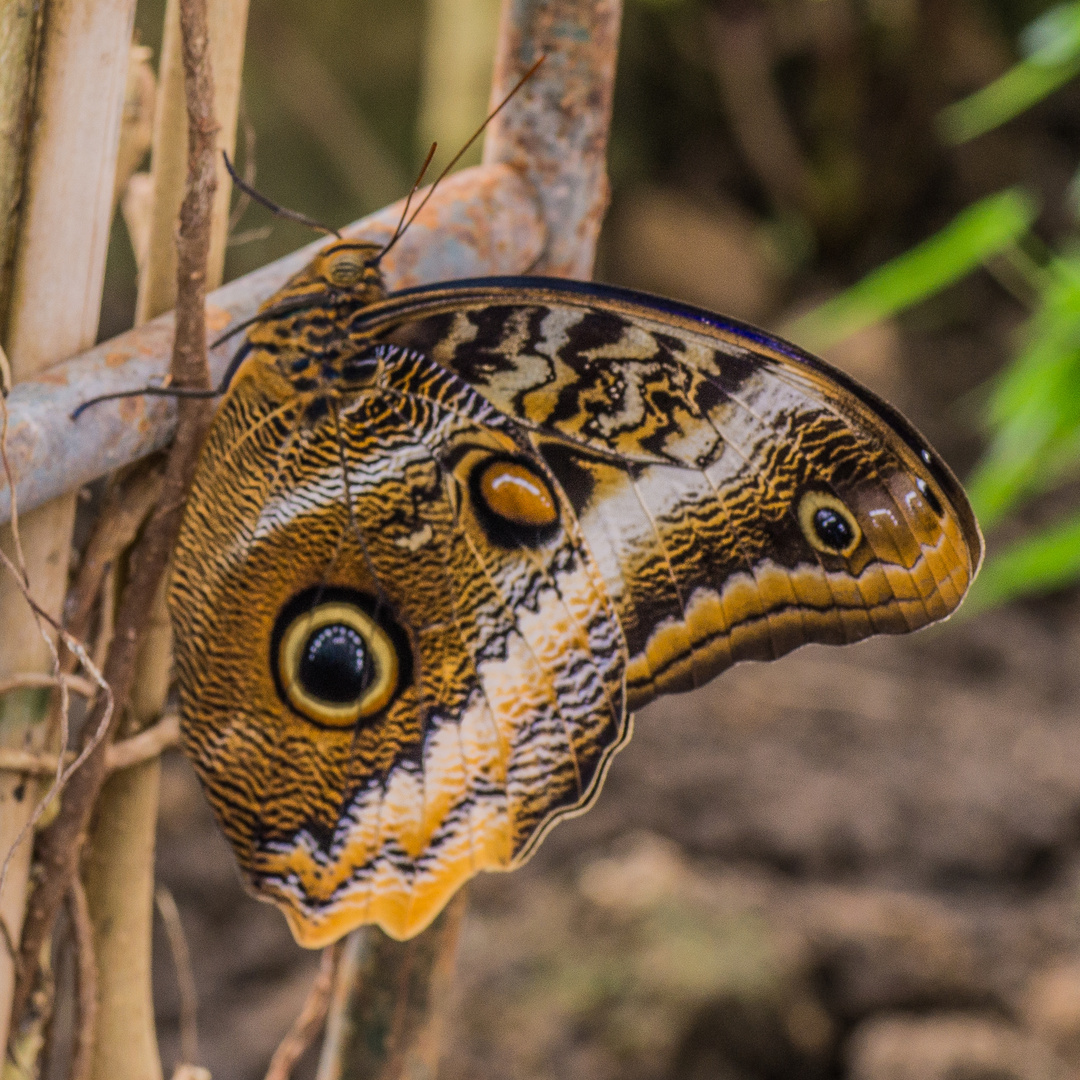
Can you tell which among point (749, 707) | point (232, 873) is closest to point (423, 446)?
point (232, 873)

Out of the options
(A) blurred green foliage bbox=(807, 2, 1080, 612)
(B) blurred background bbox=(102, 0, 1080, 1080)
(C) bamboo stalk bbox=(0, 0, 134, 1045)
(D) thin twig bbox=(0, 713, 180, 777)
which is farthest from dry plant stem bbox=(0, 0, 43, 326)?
(A) blurred green foliage bbox=(807, 2, 1080, 612)

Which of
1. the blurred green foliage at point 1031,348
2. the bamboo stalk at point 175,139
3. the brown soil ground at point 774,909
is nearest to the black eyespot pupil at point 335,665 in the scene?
the bamboo stalk at point 175,139

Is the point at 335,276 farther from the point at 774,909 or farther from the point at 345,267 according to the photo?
the point at 774,909

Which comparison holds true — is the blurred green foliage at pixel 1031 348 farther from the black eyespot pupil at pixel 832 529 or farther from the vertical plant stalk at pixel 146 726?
the vertical plant stalk at pixel 146 726

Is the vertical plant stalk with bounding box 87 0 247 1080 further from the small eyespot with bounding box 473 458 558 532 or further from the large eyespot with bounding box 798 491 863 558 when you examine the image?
the large eyespot with bounding box 798 491 863 558

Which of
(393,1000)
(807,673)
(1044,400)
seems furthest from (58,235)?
(807,673)
